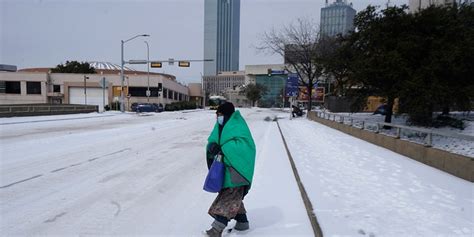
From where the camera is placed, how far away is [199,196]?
612 centimetres

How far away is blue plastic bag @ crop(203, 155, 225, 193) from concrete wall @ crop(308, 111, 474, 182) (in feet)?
19.8

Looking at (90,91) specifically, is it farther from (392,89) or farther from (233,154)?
(233,154)

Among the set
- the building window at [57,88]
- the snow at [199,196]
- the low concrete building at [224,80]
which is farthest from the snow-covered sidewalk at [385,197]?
the low concrete building at [224,80]

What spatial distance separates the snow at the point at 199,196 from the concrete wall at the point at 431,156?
268 mm

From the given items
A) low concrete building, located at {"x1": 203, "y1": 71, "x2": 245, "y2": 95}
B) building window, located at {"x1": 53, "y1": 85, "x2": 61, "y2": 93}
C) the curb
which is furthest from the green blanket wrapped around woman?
low concrete building, located at {"x1": 203, "y1": 71, "x2": 245, "y2": 95}

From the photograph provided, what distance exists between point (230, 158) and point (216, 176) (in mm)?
269

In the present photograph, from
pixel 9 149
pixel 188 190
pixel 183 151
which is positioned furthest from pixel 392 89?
pixel 9 149

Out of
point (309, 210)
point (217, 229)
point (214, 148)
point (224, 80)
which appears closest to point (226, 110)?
point (214, 148)

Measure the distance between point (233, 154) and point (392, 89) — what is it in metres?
14.3

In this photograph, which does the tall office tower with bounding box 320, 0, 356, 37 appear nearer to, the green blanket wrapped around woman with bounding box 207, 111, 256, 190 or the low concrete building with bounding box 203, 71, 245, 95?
the green blanket wrapped around woman with bounding box 207, 111, 256, 190

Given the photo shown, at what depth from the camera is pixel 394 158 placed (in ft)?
33.5

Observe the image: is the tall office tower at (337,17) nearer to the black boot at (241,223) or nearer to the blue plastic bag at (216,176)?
the black boot at (241,223)

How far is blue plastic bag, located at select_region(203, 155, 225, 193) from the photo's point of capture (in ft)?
12.9

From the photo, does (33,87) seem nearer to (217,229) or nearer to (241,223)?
(241,223)
